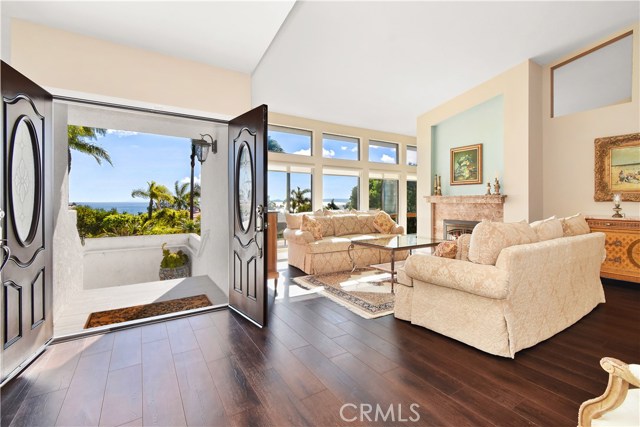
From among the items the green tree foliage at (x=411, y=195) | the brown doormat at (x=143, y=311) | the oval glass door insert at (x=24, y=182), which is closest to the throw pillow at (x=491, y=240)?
the brown doormat at (x=143, y=311)

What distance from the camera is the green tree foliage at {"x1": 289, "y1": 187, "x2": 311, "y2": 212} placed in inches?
298

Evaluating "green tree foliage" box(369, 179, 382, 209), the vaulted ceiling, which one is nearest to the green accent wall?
the vaulted ceiling

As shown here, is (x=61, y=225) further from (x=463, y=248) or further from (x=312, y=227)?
(x=463, y=248)

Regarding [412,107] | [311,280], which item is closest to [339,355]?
[311,280]

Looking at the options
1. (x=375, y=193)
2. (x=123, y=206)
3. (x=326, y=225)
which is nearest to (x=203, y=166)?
(x=326, y=225)

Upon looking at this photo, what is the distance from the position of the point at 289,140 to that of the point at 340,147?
60.9 inches

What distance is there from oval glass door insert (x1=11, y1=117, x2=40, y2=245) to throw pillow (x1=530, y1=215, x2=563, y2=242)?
4099 mm

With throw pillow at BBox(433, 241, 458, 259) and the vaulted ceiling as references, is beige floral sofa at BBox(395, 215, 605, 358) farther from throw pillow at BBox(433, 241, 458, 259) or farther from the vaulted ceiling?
the vaulted ceiling

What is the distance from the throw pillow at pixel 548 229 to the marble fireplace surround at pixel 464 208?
2.70 metres

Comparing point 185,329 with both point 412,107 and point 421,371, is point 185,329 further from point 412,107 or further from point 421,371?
point 412,107

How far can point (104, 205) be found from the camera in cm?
750

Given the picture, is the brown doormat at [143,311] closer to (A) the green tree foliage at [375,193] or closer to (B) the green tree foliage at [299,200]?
(B) the green tree foliage at [299,200]

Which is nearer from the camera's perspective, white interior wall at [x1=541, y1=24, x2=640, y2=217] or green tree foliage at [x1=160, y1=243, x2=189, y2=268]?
white interior wall at [x1=541, y1=24, x2=640, y2=217]

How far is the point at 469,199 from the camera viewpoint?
5.83 m
